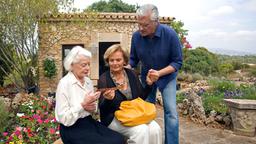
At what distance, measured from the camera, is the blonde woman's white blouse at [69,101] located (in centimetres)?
239

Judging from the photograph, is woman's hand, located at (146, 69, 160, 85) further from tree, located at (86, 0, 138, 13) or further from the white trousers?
tree, located at (86, 0, 138, 13)

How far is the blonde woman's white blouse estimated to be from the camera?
94.1 inches

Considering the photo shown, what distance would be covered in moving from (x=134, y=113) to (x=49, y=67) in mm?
7384

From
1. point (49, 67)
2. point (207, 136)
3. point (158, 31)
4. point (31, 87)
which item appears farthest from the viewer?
point (49, 67)

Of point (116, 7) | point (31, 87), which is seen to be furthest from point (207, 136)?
point (116, 7)

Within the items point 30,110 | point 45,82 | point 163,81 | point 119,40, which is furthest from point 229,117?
point 45,82

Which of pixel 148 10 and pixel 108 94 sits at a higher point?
pixel 148 10

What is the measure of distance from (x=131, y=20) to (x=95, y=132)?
799 cm

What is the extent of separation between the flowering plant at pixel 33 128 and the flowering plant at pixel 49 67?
13.1ft

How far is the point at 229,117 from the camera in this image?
549 centimetres

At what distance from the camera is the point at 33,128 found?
4254 millimetres

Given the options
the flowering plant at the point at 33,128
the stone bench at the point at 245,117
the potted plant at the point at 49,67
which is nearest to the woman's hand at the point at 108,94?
the flowering plant at the point at 33,128

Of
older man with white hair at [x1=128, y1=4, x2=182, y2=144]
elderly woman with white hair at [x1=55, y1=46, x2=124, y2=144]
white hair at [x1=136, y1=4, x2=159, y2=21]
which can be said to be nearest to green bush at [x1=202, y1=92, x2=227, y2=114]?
older man with white hair at [x1=128, y1=4, x2=182, y2=144]

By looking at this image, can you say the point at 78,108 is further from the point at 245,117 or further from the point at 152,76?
the point at 245,117
